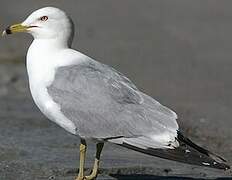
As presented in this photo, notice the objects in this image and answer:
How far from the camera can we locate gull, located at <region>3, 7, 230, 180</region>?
648 cm

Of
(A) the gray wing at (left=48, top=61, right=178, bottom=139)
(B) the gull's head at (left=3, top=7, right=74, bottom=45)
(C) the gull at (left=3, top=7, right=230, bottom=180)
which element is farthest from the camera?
(B) the gull's head at (left=3, top=7, right=74, bottom=45)

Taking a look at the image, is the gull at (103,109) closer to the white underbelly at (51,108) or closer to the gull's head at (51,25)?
the white underbelly at (51,108)

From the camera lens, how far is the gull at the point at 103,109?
6.48 m

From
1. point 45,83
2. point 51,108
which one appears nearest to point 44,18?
point 45,83

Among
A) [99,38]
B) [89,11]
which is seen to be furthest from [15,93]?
[89,11]

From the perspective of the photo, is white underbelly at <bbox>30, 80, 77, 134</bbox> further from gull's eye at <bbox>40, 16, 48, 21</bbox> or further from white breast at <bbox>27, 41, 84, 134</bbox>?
gull's eye at <bbox>40, 16, 48, 21</bbox>

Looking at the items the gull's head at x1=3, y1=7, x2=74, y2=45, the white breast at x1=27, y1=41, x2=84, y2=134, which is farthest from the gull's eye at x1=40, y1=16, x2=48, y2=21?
the white breast at x1=27, y1=41, x2=84, y2=134

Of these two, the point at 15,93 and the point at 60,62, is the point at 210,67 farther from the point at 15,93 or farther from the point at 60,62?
the point at 60,62

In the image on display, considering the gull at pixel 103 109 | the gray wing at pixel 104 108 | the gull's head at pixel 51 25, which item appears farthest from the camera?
the gull's head at pixel 51 25

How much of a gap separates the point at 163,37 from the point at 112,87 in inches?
298

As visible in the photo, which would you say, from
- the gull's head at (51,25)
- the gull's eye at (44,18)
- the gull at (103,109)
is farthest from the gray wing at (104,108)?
the gull's eye at (44,18)

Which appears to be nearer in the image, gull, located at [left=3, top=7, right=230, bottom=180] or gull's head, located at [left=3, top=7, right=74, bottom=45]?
gull, located at [left=3, top=7, right=230, bottom=180]

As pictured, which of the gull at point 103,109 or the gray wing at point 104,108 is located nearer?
the gull at point 103,109

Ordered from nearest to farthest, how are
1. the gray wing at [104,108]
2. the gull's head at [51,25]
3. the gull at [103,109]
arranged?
the gull at [103,109]
the gray wing at [104,108]
the gull's head at [51,25]
